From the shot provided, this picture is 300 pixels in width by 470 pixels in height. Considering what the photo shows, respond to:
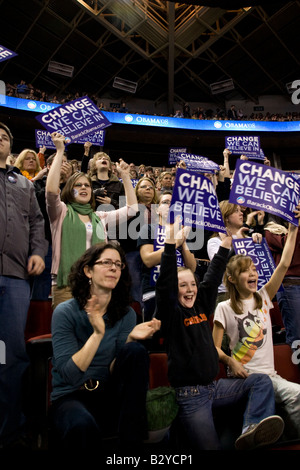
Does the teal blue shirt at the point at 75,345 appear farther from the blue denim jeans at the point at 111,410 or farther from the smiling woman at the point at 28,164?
the smiling woman at the point at 28,164

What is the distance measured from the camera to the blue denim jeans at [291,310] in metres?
2.51

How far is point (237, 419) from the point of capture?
180cm

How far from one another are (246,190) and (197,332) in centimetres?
110

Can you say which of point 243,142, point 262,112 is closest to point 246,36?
point 262,112

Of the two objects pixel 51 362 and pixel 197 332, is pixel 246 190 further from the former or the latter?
pixel 51 362

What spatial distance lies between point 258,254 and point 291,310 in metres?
0.49

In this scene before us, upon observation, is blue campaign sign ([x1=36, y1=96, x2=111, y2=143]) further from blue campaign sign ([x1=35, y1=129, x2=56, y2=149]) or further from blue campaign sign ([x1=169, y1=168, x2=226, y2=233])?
blue campaign sign ([x1=35, y1=129, x2=56, y2=149])

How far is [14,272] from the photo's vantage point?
1809 mm

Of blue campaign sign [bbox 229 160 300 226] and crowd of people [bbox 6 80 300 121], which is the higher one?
crowd of people [bbox 6 80 300 121]

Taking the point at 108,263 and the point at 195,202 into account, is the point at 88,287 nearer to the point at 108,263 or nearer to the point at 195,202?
the point at 108,263

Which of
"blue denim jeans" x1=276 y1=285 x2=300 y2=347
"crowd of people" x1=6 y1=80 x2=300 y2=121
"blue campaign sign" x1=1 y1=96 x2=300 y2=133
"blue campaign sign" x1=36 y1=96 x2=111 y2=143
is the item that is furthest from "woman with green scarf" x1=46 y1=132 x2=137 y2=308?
"crowd of people" x1=6 y1=80 x2=300 y2=121

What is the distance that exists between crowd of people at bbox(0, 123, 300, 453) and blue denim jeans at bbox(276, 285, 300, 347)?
0.01 metres

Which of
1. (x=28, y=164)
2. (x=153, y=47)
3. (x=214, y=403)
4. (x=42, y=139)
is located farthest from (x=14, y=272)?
(x=153, y=47)

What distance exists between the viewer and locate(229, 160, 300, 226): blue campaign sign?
7.89 feet
